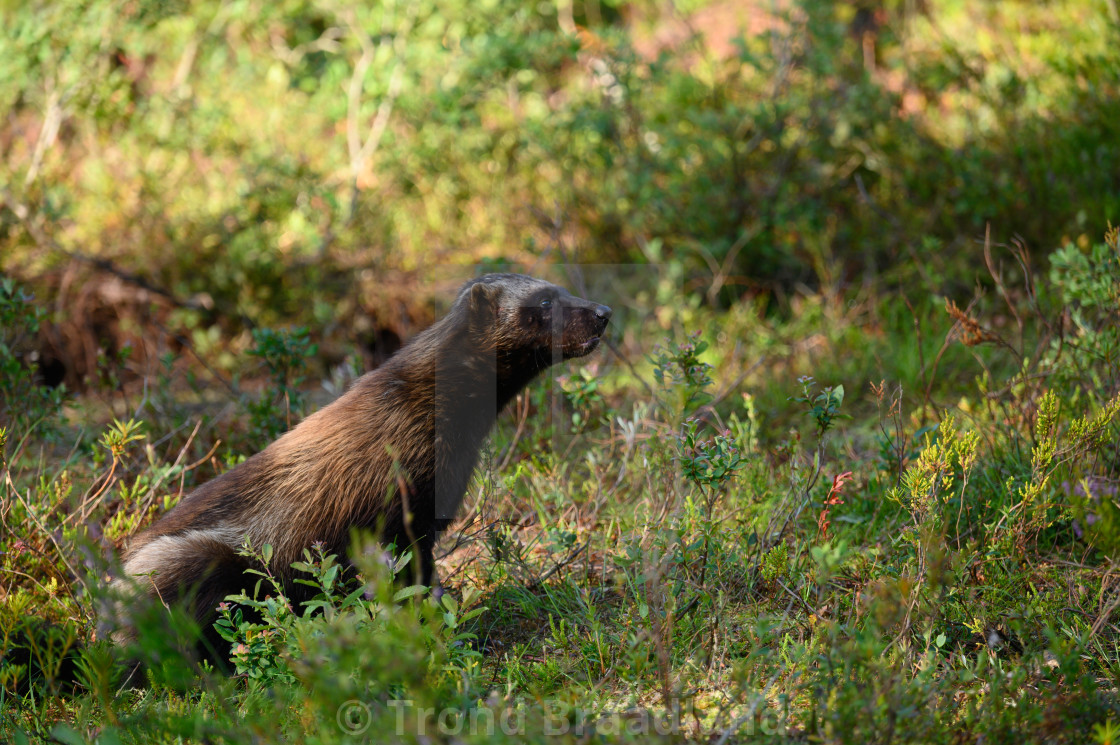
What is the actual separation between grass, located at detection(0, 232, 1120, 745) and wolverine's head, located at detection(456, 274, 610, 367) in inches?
8.4

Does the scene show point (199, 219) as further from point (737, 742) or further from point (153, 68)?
point (737, 742)

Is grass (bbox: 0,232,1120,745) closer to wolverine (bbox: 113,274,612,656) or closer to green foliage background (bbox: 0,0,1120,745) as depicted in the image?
green foliage background (bbox: 0,0,1120,745)

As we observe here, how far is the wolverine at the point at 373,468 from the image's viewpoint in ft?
10.8

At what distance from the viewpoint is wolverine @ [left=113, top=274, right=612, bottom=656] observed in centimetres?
328

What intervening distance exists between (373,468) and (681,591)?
1.21 m

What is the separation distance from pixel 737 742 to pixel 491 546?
4.41 feet

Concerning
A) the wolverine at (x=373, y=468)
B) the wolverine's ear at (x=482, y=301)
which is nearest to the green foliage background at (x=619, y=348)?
the wolverine at (x=373, y=468)

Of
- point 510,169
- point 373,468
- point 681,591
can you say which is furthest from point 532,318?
point 510,169

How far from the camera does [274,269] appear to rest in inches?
269

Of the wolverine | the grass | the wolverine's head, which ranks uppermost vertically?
the wolverine's head
